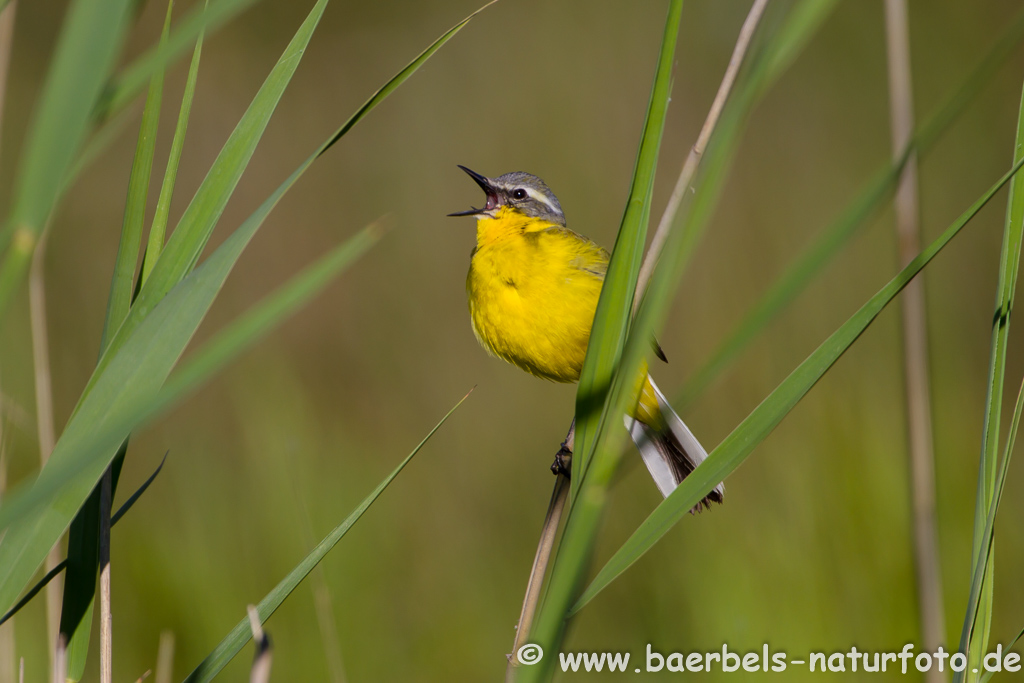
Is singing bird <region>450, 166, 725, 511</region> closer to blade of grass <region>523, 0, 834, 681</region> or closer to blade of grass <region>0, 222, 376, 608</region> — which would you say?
blade of grass <region>523, 0, 834, 681</region>

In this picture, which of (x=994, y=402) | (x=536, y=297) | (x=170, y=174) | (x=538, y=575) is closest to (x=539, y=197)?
(x=536, y=297)

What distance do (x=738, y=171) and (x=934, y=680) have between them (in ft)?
11.2

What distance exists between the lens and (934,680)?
5.93 ft

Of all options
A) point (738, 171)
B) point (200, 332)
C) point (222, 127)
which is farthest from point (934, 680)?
point (222, 127)

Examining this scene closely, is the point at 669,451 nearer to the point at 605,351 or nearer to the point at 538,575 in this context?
the point at 538,575

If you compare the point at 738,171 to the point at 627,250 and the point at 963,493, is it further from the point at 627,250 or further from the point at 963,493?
the point at 627,250

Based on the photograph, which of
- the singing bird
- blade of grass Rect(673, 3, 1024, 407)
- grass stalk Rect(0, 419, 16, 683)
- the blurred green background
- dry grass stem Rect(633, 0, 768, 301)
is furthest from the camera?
the blurred green background

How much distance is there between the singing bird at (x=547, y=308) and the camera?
2480 mm

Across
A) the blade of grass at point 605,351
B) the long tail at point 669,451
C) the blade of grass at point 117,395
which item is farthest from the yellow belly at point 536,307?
the blade of grass at point 117,395

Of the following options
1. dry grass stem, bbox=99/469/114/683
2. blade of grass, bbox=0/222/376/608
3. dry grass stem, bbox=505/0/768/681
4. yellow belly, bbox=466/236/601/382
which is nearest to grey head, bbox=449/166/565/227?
yellow belly, bbox=466/236/601/382

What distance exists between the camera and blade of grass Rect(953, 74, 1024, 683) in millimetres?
1164

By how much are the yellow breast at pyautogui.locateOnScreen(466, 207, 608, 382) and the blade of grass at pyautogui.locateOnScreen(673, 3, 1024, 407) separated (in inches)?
62.1

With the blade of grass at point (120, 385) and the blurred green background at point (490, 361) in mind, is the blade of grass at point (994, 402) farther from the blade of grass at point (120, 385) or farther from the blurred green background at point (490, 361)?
the blurred green background at point (490, 361)

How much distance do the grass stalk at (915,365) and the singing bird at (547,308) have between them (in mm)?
555
